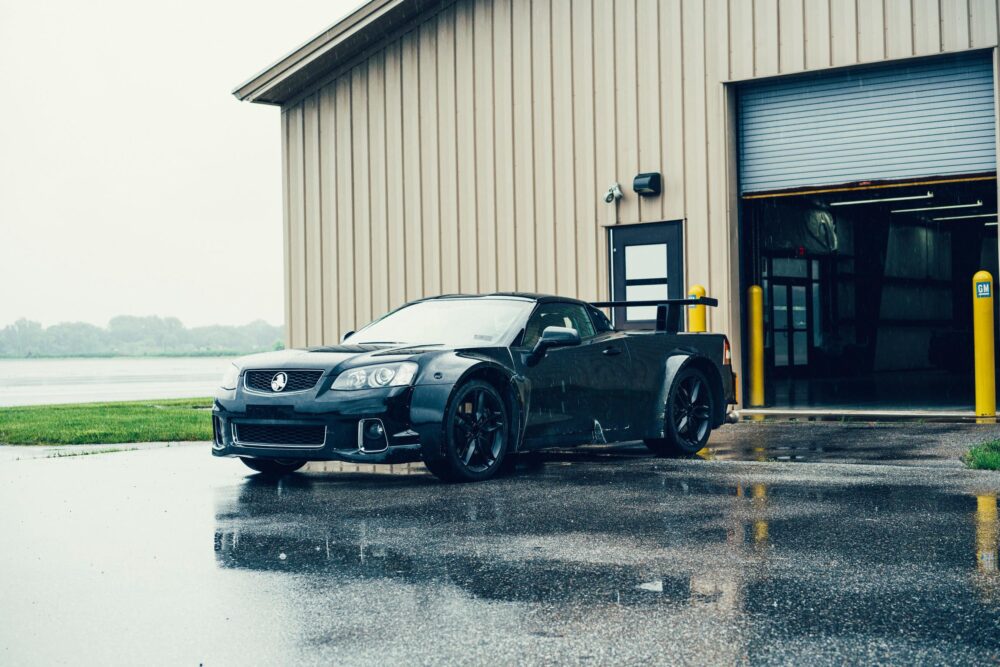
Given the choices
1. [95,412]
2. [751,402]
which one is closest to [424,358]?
[751,402]

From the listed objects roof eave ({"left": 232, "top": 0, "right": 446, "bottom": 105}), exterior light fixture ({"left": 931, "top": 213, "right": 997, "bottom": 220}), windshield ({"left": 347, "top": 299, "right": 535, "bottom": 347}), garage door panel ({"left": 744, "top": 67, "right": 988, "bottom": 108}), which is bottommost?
windshield ({"left": 347, "top": 299, "right": 535, "bottom": 347})

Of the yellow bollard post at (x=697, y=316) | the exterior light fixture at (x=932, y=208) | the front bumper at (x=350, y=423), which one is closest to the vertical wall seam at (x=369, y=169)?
the yellow bollard post at (x=697, y=316)

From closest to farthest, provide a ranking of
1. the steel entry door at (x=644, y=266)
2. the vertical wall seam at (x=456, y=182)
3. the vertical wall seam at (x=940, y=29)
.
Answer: the vertical wall seam at (x=940, y=29) → the steel entry door at (x=644, y=266) → the vertical wall seam at (x=456, y=182)

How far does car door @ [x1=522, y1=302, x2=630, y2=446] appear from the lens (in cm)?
860

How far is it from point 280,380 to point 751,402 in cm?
853

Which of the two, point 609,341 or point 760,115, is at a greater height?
point 760,115

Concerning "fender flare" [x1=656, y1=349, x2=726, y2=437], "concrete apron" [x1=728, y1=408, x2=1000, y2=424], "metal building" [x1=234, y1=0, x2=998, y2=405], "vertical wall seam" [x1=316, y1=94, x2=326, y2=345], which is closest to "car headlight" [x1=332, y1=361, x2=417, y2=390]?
"fender flare" [x1=656, y1=349, x2=726, y2=437]

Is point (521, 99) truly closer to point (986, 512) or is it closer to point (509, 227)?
point (509, 227)

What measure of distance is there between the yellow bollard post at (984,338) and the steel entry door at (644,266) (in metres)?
3.51

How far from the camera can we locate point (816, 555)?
208 inches

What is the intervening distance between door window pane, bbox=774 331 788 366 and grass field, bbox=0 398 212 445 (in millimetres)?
12800

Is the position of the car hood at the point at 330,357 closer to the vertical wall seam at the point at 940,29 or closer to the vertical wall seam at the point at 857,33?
Answer: the vertical wall seam at the point at 857,33

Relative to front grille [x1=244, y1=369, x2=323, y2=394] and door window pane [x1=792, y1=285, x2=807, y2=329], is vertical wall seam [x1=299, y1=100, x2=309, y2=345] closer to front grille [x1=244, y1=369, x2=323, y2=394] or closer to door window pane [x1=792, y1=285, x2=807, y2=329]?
front grille [x1=244, y1=369, x2=323, y2=394]

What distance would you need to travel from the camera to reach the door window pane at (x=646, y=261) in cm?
1527
